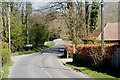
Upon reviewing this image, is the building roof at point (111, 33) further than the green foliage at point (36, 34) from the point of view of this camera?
No

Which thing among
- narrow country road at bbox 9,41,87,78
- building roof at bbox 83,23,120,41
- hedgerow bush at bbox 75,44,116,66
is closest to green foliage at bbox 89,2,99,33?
building roof at bbox 83,23,120,41

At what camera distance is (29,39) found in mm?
62562

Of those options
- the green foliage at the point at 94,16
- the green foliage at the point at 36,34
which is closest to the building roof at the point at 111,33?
the green foliage at the point at 94,16

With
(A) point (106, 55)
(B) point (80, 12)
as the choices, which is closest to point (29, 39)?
(B) point (80, 12)

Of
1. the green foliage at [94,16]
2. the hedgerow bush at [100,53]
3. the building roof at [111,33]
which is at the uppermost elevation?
the green foliage at [94,16]

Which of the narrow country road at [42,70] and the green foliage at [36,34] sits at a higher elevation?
the green foliage at [36,34]

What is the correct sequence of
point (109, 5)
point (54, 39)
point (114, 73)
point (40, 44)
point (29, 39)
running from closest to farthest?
1. point (114, 73)
2. point (109, 5)
3. point (29, 39)
4. point (40, 44)
5. point (54, 39)

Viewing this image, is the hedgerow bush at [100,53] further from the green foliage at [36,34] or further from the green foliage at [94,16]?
the green foliage at [36,34]

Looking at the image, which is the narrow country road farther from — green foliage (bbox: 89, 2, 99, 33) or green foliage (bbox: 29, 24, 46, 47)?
green foliage (bbox: 29, 24, 46, 47)

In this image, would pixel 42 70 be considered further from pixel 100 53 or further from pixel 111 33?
pixel 111 33

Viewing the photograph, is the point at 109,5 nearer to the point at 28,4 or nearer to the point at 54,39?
the point at 28,4

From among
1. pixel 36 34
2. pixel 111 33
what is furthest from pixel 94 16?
pixel 36 34

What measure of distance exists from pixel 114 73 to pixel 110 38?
61.6 ft

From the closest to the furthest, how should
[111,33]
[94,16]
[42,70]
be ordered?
[42,70]
[111,33]
[94,16]
